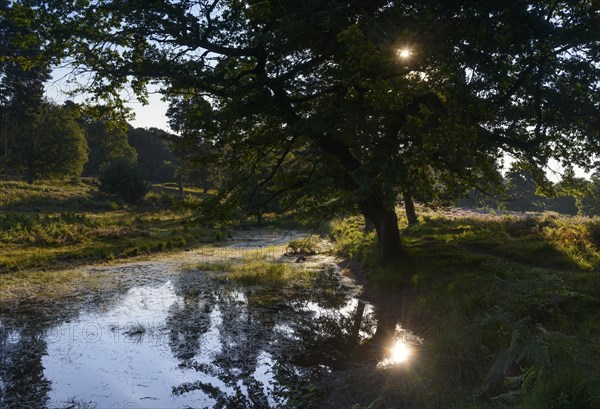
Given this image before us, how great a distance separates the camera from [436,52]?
33.6 feet

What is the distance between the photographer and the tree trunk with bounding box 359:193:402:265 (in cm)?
1556

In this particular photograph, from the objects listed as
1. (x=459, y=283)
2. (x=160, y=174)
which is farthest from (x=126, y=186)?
(x=459, y=283)

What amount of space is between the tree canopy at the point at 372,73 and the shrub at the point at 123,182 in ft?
125

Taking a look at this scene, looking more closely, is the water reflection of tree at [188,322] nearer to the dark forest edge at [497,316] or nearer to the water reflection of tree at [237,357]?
the water reflection of tree at [237,357]

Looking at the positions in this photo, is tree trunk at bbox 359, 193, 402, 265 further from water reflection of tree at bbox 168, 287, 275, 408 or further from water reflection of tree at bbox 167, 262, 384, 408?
water reflection of tree at bbox 168, 287, 275, 408

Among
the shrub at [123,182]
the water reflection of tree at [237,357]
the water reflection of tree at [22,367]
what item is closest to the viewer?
the water reflection of tree at [22,367]

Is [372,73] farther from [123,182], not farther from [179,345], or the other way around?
[123,182]

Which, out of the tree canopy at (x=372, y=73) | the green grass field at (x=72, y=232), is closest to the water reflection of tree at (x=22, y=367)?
the green grass field at (x=72, y=232)

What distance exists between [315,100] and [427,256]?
6.80 metres

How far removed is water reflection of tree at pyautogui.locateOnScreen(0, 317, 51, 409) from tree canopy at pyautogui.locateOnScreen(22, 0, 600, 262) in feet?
22.1

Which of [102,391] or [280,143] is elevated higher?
[280,143]

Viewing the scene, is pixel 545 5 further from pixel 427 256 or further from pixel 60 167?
pixel 60 167

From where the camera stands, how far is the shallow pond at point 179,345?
7301 mm

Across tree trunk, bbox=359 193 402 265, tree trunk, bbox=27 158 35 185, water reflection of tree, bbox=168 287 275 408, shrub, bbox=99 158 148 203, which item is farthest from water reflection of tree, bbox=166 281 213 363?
tree trunk, bbox=27 158 35 185
